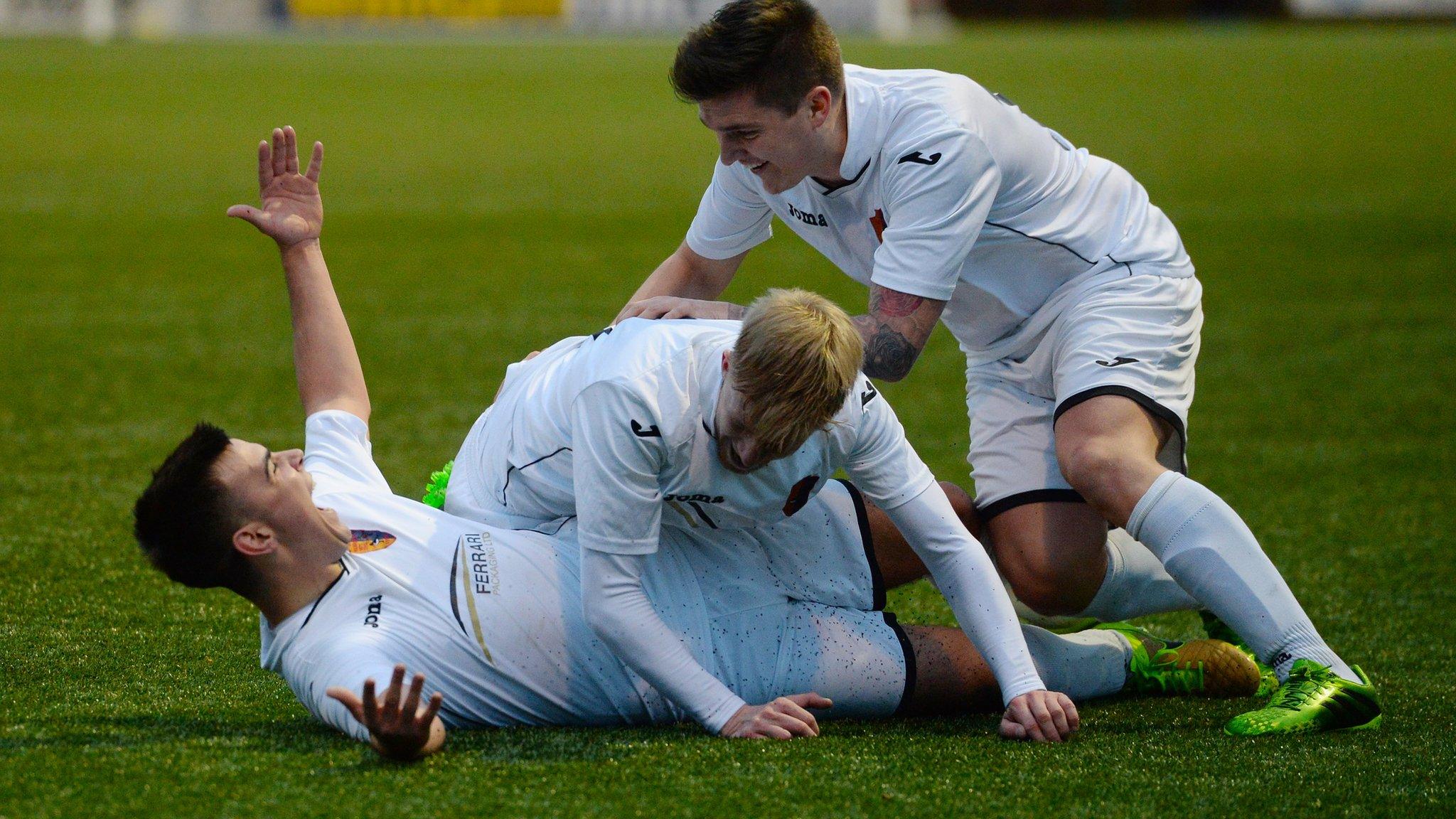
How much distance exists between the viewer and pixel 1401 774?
3.16 meters

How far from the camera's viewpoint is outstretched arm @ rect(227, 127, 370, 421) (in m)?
3.82

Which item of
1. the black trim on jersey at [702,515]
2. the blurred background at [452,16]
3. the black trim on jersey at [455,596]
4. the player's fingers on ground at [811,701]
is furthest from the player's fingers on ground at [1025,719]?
the blurred background at [452,16]

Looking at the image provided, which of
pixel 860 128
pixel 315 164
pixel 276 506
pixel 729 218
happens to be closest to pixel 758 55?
pixel 860 128

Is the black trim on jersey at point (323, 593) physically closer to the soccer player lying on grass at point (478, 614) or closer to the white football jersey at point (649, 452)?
the soccer player lying on grass at point (478, 614)

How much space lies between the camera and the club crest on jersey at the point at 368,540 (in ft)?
11.0

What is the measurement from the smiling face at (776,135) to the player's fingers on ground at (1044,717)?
138 cm

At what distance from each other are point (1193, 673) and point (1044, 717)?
73 cm

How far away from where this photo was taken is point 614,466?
3074 millimetres

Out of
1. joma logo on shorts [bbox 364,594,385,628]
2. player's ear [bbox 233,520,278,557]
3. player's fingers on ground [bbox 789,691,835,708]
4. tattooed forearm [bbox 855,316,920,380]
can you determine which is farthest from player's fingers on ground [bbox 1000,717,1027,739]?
player's ear [bbox 233,520,278,557]

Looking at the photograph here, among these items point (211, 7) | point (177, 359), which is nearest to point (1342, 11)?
point (211, 7)

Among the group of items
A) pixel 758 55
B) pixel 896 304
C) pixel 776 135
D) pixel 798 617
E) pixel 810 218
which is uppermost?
pixel 758 55

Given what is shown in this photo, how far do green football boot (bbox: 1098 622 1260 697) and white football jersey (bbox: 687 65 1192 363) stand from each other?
0.90 metres

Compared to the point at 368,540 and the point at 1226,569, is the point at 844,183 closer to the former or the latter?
the point at 1226,569

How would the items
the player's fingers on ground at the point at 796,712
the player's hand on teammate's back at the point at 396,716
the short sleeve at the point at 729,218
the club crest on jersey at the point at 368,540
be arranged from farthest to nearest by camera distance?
the short sleeve at the point at 729,218 < the club crest on jersey at the point at 368,540 < the player's fingers on ground at the point at 796,712 < the player's hand on teammate's back at the point at 396,716
